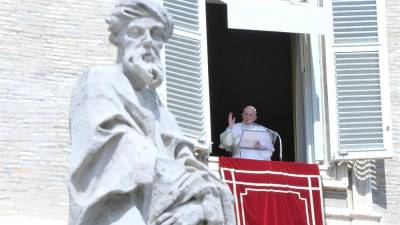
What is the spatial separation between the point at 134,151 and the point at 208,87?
11.1 metres

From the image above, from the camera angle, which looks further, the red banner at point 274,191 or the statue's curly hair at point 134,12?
the red banner at point 274,191

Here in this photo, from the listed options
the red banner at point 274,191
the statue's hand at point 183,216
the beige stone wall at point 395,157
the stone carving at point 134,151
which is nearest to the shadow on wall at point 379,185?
the beige stone wall at point 395,157

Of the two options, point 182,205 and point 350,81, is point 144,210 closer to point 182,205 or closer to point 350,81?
point 182,205

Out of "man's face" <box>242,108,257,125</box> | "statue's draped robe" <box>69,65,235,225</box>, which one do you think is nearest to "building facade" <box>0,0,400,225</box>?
"man's face" <box>242,108,257,125</box>

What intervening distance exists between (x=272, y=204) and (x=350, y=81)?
1.58 m

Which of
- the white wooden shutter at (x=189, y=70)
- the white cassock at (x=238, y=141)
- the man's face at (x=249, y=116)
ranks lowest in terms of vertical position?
the white cassock at (x=238, y=141)

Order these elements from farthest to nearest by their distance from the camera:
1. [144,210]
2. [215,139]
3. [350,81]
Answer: [215,139] < [350,81] < [144,210]

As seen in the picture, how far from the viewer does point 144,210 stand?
513 inches

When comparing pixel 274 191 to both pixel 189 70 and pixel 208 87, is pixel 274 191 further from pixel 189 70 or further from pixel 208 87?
pixel 189 70

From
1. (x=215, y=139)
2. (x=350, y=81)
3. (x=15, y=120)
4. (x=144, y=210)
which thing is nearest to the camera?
(x=144, y=210)

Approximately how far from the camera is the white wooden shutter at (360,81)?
24.4 metres

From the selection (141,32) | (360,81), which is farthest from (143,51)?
(360,81)

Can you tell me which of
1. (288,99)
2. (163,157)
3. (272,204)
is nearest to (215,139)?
(288,99)

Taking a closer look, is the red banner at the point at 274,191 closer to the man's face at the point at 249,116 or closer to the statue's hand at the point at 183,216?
the man's face at the point at 249,116
